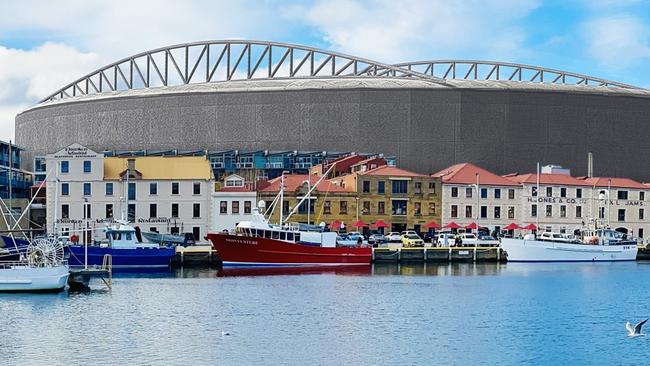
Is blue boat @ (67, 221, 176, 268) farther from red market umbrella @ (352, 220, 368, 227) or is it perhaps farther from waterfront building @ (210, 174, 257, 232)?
red market umbrella @ (352, 220, 368, 227)

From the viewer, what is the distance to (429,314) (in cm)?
5753

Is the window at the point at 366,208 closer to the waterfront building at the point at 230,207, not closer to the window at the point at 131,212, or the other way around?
the waterfront building at the point at 230,207

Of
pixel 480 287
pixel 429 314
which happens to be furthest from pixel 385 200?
pixel 429 314

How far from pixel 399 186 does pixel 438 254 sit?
2186cm

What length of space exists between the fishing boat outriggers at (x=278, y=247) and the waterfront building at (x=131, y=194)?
21990 millimetres

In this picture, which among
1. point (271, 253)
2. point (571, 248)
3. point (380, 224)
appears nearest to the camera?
point (271, 253)

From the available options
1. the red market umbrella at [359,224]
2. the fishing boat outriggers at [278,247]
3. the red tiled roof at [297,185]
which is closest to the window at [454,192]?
the red market umbrella at [359,224]

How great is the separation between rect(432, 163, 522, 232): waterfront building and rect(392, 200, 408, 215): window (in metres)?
4.82

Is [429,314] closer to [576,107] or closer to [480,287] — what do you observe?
[480,287]

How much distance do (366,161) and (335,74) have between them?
41.9m

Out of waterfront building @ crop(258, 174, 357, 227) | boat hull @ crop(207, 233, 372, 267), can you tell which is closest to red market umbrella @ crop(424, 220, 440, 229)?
waterfront building @ crop(258, 174, 357, 227)

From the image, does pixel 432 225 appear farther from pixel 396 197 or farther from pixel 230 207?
pixel 230 207

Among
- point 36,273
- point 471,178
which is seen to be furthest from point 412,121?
point 36,273

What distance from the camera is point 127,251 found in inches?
3344
